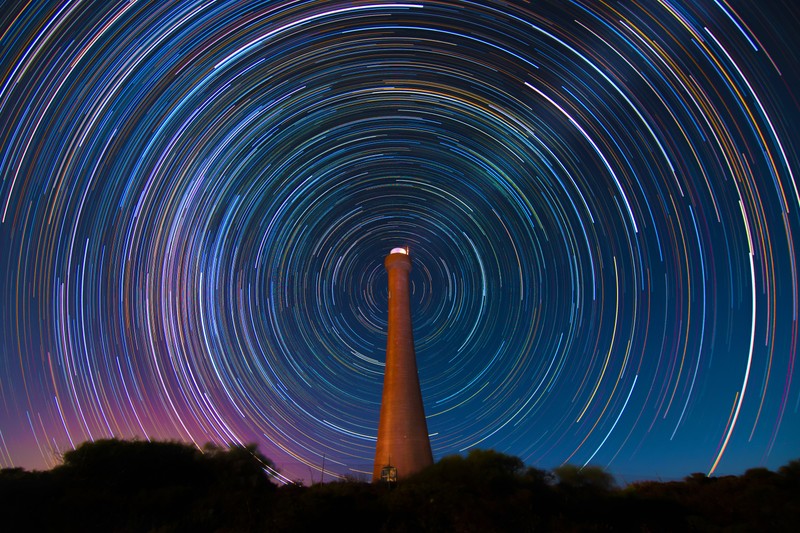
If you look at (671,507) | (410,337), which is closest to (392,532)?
(671,507)

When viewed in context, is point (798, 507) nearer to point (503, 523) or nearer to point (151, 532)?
point (503, 523)

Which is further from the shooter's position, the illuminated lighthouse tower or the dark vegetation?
the illuminated lighthouse tower

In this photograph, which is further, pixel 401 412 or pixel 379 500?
pixel 401 412

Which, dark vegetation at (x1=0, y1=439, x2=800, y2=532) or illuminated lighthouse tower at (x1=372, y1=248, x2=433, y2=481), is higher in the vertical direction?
illuminated lighthouse tower at (x1=372, y1=248, x2=433, y2=481)

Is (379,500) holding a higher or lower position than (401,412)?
lower
